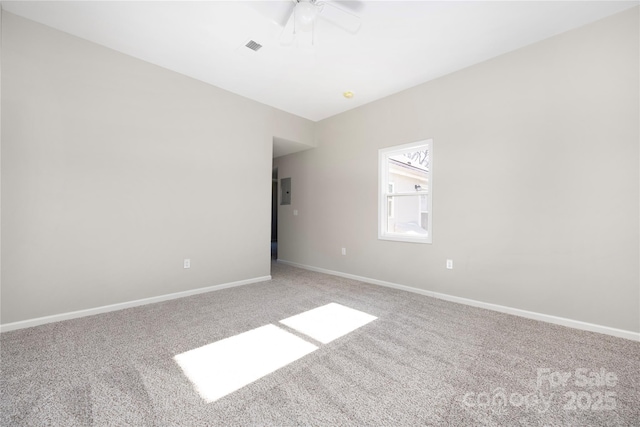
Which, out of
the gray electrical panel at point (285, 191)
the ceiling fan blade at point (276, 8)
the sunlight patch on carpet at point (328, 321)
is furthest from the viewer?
the gray electrical panel at point (285, 191)

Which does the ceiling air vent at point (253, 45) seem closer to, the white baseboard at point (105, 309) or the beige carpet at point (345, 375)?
the beige carpet at point (345, 375)

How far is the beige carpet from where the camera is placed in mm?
1370

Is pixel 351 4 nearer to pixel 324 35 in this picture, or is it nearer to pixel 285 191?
pixel 324 35

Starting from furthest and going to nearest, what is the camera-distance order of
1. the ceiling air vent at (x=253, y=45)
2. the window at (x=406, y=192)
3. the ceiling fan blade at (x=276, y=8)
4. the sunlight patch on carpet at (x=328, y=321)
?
the window at (x=406, y=192) < the ceiling air vent at (x=253, y=45) < the sunlight patch on carpet at (x=328, y=321) < the ceiling fan blade at (x=276, y=8)

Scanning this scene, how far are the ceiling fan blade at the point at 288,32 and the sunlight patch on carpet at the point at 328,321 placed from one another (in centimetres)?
251

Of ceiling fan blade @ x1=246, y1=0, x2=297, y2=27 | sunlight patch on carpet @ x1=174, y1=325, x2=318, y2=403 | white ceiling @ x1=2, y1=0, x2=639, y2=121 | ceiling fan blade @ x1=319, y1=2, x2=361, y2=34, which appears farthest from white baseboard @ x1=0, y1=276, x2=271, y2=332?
ceiling fan blade @ x1=319, y1=2, x2=361, y2=34

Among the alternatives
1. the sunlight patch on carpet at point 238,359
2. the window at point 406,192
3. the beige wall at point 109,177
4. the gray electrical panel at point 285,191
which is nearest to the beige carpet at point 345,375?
the sunlight patch on carpet at point 238,359

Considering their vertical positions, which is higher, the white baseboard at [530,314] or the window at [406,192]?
the window at [406,192]

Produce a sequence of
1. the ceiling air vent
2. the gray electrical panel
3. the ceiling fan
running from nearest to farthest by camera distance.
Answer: the ceiling fan → the ceiling air vent → the gray electrical panel

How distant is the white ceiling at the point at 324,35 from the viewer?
2254 mm

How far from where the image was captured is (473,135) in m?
3.09

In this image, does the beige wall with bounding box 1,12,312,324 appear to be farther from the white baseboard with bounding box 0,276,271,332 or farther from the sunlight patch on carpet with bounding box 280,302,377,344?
the sunlight patch on carpet with bounding box 280,302,377,344

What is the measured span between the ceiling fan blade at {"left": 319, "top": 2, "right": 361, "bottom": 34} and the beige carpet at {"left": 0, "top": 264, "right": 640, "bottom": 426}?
2.60m

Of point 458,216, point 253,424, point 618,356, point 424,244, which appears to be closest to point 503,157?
point 458,216
